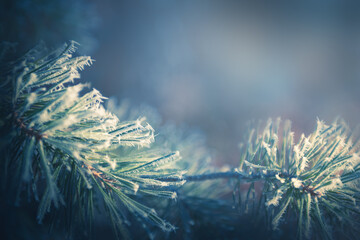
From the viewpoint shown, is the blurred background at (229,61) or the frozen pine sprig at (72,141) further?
the blurred background at (229,61)

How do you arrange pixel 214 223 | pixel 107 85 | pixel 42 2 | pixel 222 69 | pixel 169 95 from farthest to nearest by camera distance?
pixel 222 69
pixel 169 95
pixel 107 85
pixel 42 2
pixel 214 223

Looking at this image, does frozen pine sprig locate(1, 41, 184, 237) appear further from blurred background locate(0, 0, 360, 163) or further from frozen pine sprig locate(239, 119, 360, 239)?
blurred background locate(0, 0, 360, 163)

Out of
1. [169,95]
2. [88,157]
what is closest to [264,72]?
[169,95]

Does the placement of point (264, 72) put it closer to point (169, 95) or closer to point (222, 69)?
point (222, 69)

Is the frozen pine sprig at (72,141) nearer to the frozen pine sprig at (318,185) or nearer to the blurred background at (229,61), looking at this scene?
the frozen pine sprig at (318,185)

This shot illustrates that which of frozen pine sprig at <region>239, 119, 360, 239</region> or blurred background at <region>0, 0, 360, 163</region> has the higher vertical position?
blurred background at <region>0, 0, 360, 163</region>

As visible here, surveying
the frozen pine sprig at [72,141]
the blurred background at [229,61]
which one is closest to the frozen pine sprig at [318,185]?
the frozen pine sprig at [72,141]

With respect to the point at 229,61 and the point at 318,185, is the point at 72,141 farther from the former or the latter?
the point at 229,61

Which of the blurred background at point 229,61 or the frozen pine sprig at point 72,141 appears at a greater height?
the blurred background at point 229,61

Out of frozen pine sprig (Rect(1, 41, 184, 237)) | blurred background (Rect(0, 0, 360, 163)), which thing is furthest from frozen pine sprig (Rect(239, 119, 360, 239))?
blurred background (Rect(0, 0, 360, 163))
